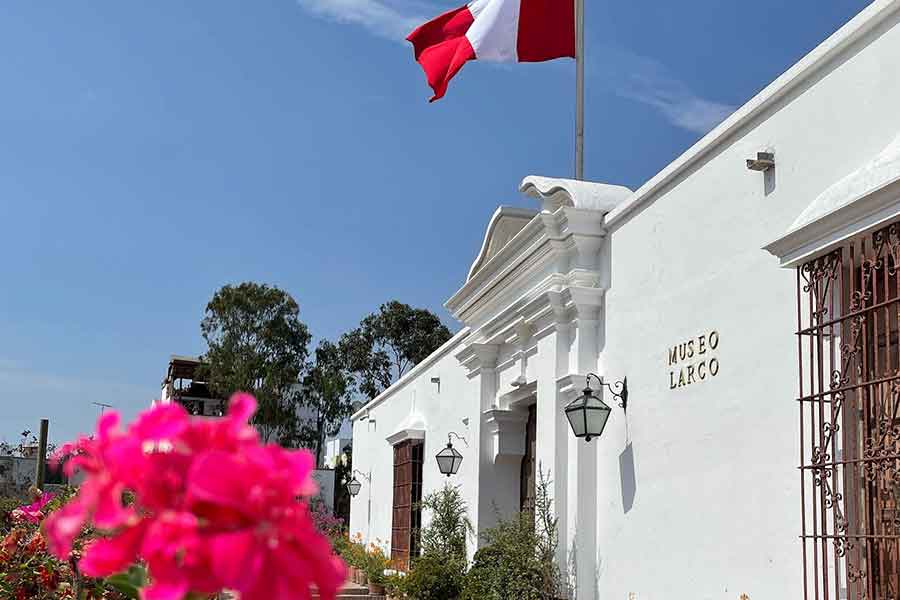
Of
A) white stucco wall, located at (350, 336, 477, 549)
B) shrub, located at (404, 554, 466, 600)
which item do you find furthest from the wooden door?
shrub, located at (404, 554, 466, 600)

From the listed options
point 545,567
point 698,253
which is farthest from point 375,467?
point 698,253

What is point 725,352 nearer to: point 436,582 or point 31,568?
point 31,568

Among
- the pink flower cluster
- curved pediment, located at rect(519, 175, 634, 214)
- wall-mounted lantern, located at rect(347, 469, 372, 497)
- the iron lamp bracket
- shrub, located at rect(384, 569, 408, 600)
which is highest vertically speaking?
curved pediment, located at rect(519, 175, 634, 214)

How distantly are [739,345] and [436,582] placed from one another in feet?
18.9

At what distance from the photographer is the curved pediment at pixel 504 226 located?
1161 centimetres

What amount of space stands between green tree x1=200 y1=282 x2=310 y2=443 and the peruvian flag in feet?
92.2

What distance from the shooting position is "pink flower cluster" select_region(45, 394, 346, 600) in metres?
1.02

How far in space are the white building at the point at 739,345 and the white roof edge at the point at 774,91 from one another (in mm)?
15

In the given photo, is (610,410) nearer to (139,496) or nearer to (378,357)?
(139,496)

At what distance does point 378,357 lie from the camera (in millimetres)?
41594

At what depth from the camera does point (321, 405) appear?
4016cm

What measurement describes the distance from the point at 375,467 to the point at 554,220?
1184 centimetres

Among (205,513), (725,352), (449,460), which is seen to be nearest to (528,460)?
(449,460)

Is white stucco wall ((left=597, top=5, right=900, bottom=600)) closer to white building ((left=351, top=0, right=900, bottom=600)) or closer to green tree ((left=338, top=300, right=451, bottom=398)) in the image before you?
white building ((left=351, top=0, right=900, bottom=600))
